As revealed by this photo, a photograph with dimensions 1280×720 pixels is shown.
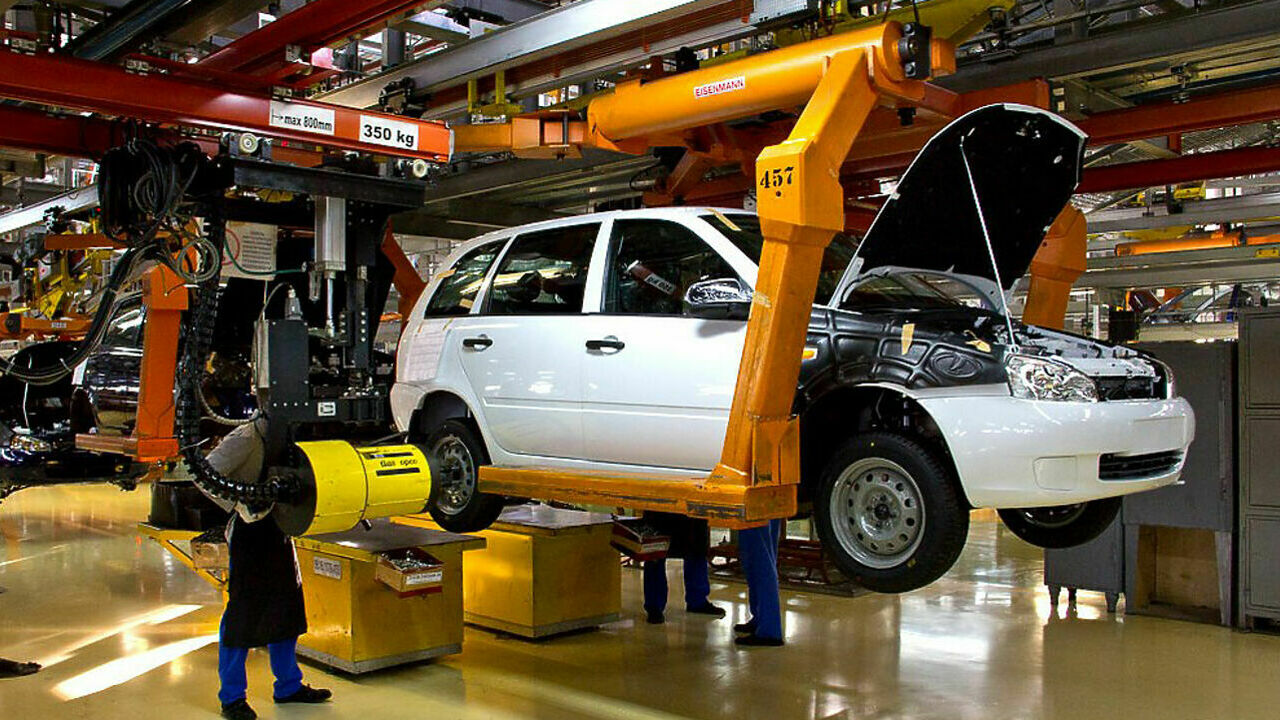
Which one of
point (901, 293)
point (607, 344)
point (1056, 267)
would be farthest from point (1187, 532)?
point (607, 344)

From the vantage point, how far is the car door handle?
15.0ft

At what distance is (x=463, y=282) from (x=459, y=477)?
983mm

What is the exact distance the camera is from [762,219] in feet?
12.5

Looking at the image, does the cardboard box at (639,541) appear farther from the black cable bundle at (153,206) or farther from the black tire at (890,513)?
the black cable bundle at (153,206)

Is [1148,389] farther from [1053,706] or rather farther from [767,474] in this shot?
[1053,706]

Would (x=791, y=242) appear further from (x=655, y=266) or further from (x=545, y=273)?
(x=545, y=273)

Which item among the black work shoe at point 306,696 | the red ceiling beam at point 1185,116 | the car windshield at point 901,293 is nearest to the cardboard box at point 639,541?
the black work shoe at point 306,696

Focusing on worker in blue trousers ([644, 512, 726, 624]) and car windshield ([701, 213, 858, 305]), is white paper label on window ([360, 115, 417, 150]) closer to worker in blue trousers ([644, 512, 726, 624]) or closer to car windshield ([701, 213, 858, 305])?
car windshield ([701, 213, 858, 305])

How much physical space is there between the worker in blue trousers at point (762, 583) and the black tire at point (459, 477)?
210cm

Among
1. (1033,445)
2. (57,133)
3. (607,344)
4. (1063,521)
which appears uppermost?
(57,133)

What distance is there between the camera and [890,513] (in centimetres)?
405

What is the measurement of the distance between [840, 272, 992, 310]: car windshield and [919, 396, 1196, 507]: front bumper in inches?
26.0

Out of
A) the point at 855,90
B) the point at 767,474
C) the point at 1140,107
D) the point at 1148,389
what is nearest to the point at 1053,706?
the point at 1148,389

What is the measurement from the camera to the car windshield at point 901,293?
4465 mm
